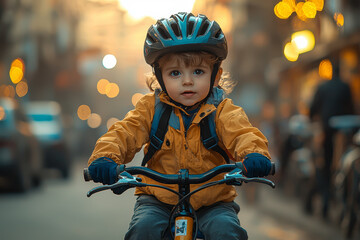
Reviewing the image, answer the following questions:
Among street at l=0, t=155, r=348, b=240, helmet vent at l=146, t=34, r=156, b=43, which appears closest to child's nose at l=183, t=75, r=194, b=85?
helmet vent at l=146, t=34, r=156, b=43

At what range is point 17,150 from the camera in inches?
532

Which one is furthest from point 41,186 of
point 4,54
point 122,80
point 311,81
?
point 122,80

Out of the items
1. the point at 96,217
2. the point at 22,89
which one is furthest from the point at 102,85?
the point at 96,217

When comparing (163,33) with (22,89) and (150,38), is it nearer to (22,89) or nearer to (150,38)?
(150,38)

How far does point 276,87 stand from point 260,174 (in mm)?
21841

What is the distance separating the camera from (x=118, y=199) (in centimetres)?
1430

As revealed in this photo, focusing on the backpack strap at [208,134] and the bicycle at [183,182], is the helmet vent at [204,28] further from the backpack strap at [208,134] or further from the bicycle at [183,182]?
the bicycle at [183,182]

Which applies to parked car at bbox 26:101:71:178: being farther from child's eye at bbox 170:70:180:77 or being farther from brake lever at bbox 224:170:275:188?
brake lever at bbox 224:170:275:188

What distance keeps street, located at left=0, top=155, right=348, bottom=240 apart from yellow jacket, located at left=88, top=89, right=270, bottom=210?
16.0 feet

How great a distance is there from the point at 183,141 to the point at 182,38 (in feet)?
1.76

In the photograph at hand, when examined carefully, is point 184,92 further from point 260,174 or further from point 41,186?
point 41,186

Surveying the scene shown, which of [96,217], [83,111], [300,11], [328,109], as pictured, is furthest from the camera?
[83,111]

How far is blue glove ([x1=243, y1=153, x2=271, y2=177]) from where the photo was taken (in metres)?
3.28

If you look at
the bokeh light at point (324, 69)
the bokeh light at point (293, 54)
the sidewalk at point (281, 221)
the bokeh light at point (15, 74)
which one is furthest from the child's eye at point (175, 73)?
the bokeh light at point (15, 74)
